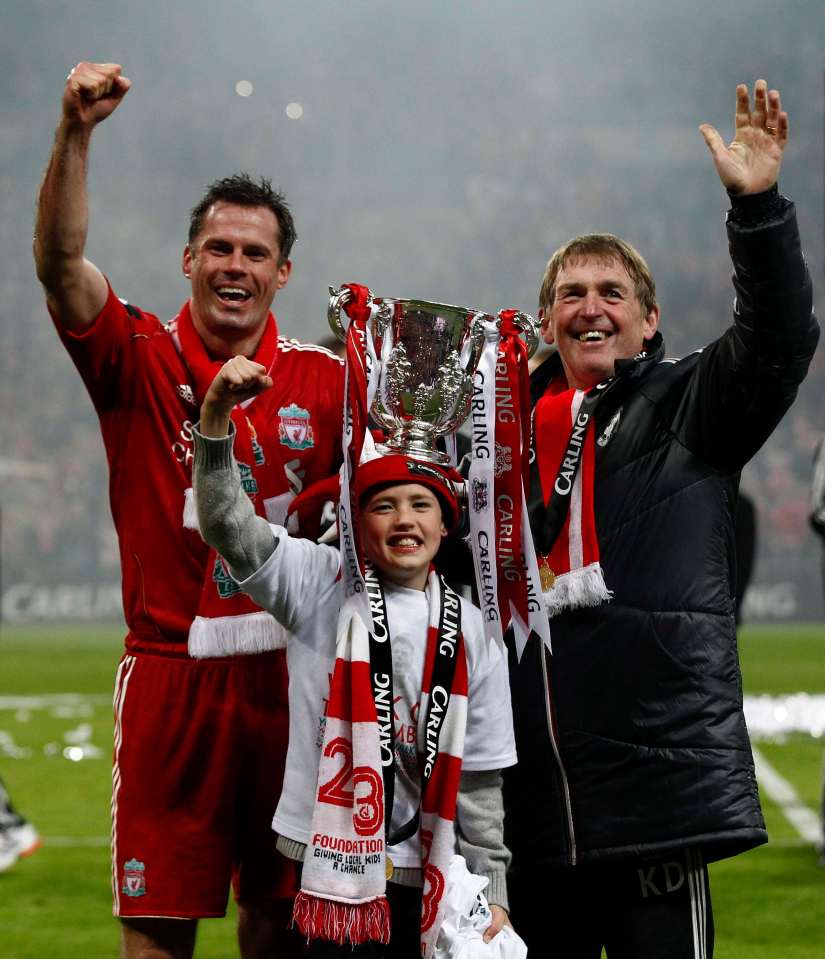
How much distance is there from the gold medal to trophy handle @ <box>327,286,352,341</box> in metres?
0.60

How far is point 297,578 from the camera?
2.65 m

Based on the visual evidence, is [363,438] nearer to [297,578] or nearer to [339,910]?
[297,578]

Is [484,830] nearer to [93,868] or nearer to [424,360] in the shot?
[424,360]

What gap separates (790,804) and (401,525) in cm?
543

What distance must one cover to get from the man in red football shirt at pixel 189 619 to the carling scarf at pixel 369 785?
18.4 inches

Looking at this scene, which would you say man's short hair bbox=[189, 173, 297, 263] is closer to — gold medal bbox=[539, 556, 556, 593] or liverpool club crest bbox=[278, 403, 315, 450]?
liverpool club crest bbox=[278, 403, 315, 450]

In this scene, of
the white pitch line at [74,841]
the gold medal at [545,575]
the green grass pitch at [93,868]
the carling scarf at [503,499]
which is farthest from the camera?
the white pitch line at [74,841]

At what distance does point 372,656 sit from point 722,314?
28178mm

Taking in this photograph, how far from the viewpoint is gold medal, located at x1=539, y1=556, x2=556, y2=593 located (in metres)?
2.78

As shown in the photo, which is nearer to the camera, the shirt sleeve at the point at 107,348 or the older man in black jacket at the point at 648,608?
the older man in black jacket at the point at 648,608

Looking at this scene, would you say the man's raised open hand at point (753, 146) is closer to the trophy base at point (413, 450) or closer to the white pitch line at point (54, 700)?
the trophy base at point (413, 450)

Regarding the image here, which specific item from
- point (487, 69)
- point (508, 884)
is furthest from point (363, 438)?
point (487, 69)

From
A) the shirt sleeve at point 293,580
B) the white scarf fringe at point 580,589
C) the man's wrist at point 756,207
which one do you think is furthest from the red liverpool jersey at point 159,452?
the man's wrist at point 756,207

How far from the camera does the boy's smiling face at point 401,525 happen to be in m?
2.67
